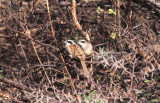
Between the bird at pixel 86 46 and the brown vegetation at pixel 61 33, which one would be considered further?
the bird at pixel 86 46

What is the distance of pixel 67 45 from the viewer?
5.92 meters

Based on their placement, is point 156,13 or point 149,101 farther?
point 156,13

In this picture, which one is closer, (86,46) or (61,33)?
(86,46)

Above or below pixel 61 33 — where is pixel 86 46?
below

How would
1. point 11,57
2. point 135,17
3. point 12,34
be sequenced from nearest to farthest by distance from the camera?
point 135,17 → point 12,34 → point 11,57

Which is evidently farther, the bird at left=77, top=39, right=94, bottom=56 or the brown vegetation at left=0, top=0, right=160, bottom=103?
the bird at left=77, top=39, right=94, bottom=56

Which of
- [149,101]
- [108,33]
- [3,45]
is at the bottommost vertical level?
[149,101]

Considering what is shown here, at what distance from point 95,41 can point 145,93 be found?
8.29ft

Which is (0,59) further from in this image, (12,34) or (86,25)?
(86,25)

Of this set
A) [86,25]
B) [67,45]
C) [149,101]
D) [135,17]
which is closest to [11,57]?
[67,45]

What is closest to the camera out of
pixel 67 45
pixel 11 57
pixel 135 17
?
pixel 135 17

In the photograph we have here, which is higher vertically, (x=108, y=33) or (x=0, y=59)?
(x=108, y=33)

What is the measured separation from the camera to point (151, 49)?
10.7ft

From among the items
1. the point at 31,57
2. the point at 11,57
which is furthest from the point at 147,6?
the point at 11,57
